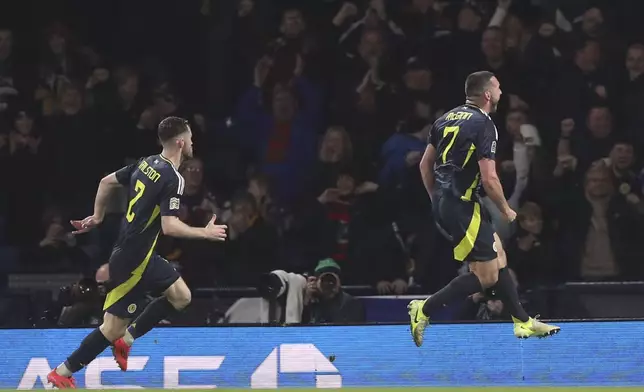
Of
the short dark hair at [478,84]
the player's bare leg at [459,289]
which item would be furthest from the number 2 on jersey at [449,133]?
the player's bare leg at [459,289]

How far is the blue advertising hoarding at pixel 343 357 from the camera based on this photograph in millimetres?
10930

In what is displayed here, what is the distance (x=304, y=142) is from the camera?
13367mm

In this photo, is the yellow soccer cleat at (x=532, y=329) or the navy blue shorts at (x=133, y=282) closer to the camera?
the yellow soccer cleat at (x=532, y=329)

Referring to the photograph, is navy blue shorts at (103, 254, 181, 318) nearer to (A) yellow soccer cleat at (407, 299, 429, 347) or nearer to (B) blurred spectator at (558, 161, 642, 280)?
(A) yellow soccer cleat at (407, 299, 429, 347)

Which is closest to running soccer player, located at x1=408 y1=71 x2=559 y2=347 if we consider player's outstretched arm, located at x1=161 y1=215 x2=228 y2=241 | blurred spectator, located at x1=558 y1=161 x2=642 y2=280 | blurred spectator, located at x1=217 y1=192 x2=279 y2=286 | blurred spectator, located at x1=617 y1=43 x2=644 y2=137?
player's outstretched arm, located at x1=161 y1=215 x2=228 y2=241

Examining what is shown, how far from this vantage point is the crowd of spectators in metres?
12.4

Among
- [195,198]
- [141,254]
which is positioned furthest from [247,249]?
[141,254]

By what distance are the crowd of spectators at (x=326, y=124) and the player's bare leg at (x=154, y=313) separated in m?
2.20

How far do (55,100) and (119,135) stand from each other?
80 centimetres

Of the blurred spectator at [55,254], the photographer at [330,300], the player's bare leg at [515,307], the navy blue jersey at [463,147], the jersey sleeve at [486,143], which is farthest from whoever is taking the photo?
the blurred spectator at [55,254]

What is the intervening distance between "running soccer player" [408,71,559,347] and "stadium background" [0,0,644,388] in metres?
1.25

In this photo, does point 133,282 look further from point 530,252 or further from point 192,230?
point 530,252

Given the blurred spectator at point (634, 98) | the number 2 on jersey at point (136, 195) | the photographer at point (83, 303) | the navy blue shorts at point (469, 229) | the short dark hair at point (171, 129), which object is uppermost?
the blurred spectator at point (634, 98)

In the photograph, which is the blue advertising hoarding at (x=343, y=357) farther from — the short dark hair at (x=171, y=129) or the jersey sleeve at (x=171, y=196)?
the short dark hair at (x=171, y=129)
